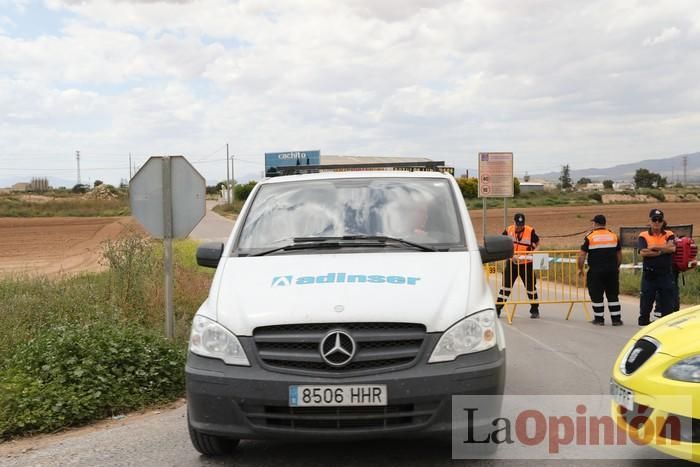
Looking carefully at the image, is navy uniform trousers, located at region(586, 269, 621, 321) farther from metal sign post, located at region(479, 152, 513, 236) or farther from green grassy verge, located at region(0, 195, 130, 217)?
green grassy verge, located at region(0, 195, 130, 217)

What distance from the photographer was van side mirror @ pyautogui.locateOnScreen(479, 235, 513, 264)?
5.55 metres

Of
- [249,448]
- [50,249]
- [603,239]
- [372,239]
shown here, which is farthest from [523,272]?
[50,249]

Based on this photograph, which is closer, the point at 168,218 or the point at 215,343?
the point at 215,343

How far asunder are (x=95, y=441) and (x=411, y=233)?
279 cm

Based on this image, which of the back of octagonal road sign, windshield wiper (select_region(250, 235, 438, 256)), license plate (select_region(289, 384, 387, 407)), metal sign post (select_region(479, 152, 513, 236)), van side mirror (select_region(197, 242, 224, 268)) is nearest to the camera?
license plate (select_region(289, 384, 387, 407))

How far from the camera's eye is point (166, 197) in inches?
314

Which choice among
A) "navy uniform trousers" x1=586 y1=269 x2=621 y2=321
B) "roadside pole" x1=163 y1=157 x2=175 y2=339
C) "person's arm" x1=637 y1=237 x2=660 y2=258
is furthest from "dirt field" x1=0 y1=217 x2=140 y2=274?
"person's arm" x1=637 y1=237 x2=660 y2=258

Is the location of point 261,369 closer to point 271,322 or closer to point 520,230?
point 271,322

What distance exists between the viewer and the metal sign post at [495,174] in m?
17.4

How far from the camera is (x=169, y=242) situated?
26.2 ft

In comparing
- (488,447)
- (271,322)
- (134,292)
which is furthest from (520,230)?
(271,322)

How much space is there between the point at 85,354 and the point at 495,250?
3.88m

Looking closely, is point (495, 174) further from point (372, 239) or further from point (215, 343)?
point (215, 343)

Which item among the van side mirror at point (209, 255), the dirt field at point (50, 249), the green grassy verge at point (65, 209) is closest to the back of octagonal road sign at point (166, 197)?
the van side mirror at point (209, 255)
